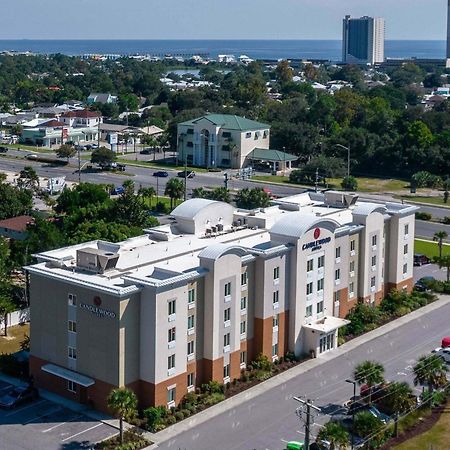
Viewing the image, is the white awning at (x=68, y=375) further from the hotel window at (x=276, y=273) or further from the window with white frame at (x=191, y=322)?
the hotel window at (x=276, y=273)

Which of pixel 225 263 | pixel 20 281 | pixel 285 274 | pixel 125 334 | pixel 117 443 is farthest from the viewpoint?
pixel 20 281

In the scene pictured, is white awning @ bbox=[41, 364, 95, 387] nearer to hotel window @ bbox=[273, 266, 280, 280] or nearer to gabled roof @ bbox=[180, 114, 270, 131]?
hotel window @ bbox=[273, 266, 280, 280]

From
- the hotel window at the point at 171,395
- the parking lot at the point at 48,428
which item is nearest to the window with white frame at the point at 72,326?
the parking lot at the point at 48,428

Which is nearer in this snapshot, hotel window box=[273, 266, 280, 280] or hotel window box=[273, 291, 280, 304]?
hotel window box=[273, 266, 280, 280]

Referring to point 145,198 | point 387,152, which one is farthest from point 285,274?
point 387,152

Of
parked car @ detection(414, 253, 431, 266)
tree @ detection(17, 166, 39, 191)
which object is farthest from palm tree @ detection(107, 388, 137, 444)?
tree @ detection(17, 166, 39, 191)

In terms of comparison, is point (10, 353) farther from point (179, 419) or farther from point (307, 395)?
point (307, 395)

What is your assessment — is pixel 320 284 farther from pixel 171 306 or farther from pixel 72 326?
pixel 72 326

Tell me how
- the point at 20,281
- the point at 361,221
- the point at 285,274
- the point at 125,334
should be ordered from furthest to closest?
the point at 20,281 < the point at 361,221 < the point at 285,274 < the point at 125,334
